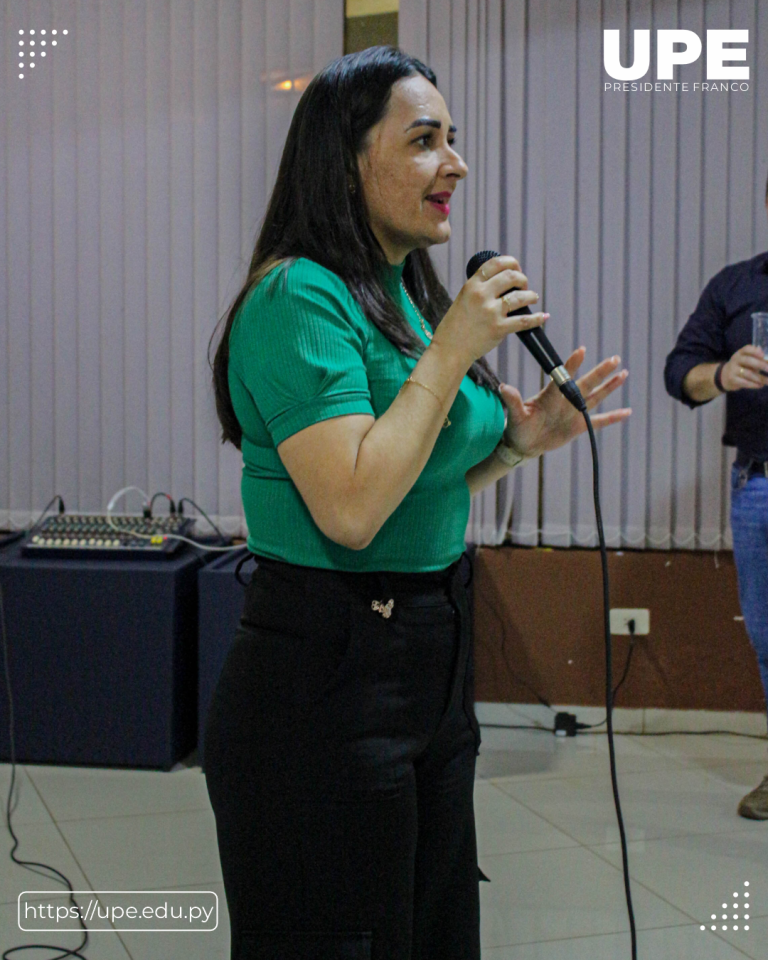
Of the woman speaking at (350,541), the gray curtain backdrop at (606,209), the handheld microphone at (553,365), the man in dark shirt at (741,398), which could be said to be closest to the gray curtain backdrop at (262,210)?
the gray curtain backdrop at (606,209)

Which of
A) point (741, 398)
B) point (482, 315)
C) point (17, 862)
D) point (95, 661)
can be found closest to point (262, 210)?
point (95, 661)

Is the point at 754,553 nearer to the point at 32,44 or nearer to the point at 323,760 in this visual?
the point at 323,760

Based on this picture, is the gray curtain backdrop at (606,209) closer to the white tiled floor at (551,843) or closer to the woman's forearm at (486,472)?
the white tiled floor at (551,843)

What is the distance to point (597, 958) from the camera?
1.98 metres

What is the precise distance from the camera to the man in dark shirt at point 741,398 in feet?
8.96

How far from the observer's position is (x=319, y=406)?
991mm

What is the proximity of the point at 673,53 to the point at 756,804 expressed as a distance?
2.30 metres

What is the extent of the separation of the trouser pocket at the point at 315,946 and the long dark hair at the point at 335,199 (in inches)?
22.4

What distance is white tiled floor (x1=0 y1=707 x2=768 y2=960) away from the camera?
6.80 ft

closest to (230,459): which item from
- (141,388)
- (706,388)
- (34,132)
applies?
(141,388)

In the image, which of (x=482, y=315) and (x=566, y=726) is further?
(x=566, y=726)

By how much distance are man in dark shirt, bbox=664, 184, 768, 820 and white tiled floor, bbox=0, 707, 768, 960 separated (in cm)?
30

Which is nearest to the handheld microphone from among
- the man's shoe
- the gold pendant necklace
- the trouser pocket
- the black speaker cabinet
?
the gold pendant necklace

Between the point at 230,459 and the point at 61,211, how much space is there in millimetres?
1049
